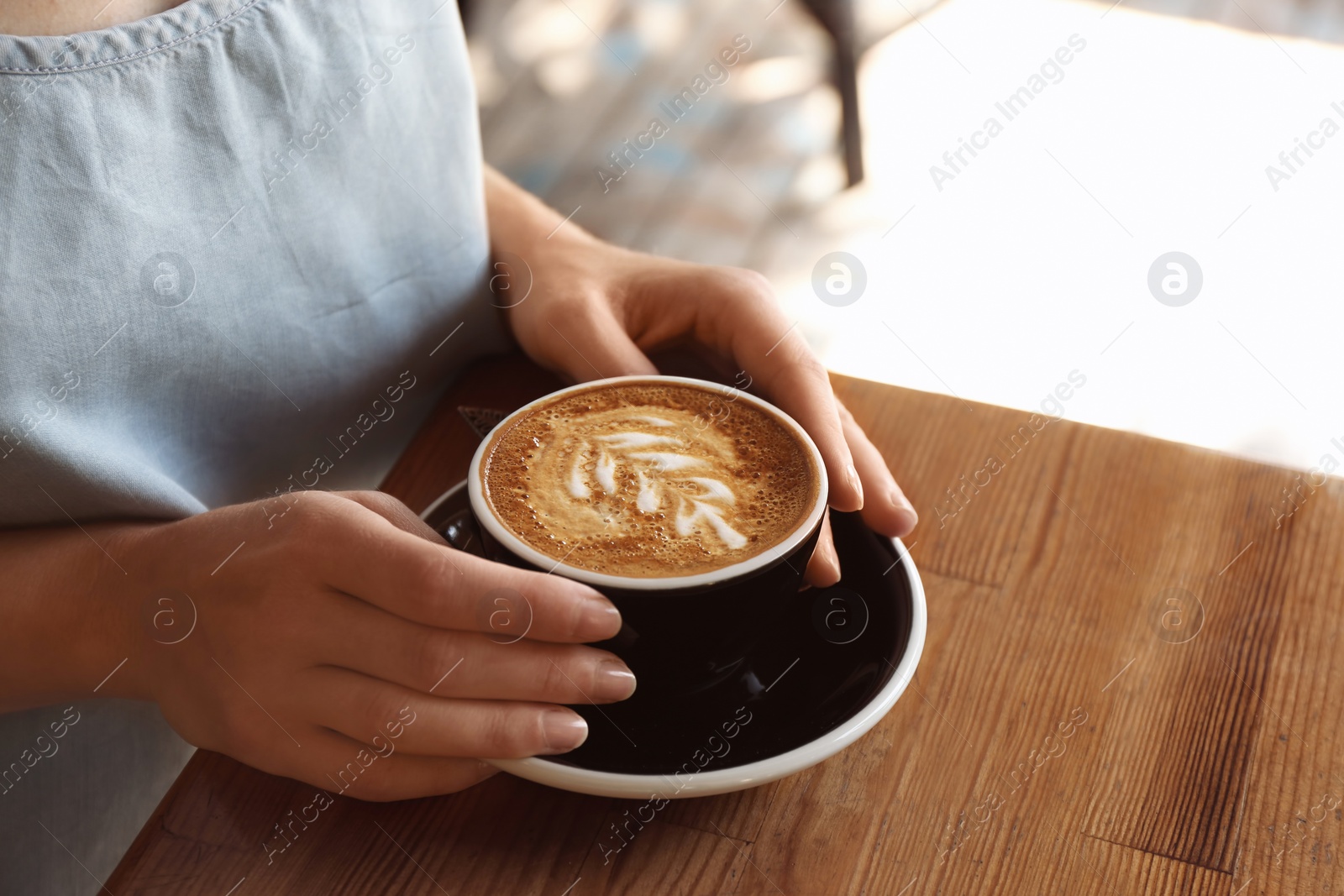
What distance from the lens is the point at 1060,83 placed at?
2768mm

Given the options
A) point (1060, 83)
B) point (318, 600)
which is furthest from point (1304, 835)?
point (1060, 83)

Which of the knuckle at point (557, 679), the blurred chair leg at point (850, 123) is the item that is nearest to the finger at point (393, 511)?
the knuckle at point (557, 679)

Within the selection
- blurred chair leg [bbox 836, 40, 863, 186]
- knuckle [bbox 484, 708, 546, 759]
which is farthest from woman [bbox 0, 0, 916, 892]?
blurred chair leg [bbox 836, 40, 863, 186]

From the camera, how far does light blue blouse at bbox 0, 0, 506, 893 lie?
61 cm

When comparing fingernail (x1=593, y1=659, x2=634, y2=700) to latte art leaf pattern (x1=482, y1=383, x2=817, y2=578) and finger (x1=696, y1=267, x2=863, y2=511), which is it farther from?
finger (x1=696, y1=267, x2=863, y2=511)

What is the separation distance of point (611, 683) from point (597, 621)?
0.04 metres

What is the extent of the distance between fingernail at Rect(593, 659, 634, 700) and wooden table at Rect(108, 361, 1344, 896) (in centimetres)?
7

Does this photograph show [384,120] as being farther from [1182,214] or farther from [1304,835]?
[1182,214]

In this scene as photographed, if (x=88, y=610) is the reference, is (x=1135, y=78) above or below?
below

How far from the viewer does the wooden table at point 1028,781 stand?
521mm

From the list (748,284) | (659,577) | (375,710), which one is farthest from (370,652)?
(748,284)

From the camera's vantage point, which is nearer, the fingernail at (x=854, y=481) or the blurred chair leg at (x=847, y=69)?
the fingernail at (x=854, y=481)

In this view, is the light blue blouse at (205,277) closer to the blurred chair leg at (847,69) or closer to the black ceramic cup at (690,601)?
the black ceramic cup at (690,601)

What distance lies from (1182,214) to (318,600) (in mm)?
2164
